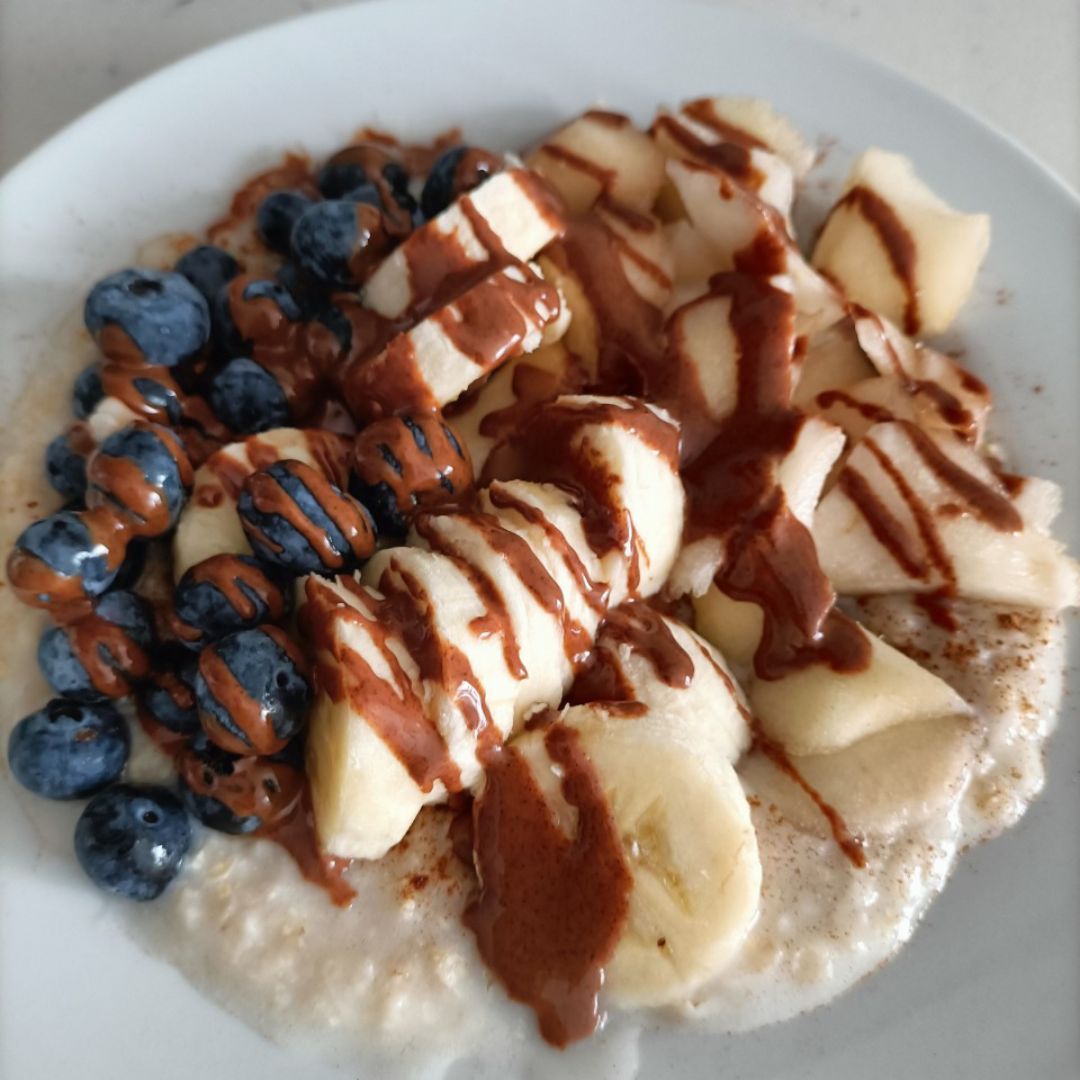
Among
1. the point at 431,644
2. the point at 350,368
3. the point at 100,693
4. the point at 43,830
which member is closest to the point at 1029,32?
the point at 350,368

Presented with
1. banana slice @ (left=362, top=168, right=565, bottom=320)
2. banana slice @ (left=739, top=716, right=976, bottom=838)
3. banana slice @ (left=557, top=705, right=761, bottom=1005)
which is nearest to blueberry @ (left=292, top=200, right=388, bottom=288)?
banana slice @ (left=362, top=168, right=565, bottom=320)

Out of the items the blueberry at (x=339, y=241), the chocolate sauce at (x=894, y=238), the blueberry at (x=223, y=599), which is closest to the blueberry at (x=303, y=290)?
the blueberry at (x=339, y=241)

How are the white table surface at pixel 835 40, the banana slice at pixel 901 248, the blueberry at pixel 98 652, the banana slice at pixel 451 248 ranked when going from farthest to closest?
1. the white table surface at pixel 835 40
2. the banana slice at pixel 901 248
3. the banana slice at pixel 451 248
4. the blueberry at pixel 98 652

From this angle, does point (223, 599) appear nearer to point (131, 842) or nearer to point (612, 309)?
point (131, 842)

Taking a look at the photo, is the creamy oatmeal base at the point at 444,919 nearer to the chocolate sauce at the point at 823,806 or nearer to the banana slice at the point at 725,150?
the chocolate sauce at the point at 823,806

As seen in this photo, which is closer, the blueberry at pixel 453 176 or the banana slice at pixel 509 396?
the banana slice at pixel 509 396

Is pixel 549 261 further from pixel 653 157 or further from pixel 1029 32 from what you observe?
pixel 1029 32

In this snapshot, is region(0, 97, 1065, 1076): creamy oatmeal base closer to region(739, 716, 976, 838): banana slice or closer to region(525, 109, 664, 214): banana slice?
region(739, 716, 976, 838): banana slice

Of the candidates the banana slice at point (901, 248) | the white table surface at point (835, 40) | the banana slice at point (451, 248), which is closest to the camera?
the banana slice at point (451, 248)
